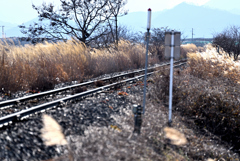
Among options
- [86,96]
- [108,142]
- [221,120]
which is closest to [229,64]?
[221,120]

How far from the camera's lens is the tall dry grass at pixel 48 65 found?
8633 mm

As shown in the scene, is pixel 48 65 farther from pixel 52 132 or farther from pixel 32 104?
pixel 52 132

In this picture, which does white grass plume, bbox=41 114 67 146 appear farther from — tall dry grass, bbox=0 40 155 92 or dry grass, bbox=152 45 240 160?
tall dry grass, bbox=0 40 155 92

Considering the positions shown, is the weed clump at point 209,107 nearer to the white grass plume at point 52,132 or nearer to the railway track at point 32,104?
the railway track at point 32,104

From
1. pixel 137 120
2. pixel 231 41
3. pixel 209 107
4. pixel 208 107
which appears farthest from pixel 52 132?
pixel 231 41

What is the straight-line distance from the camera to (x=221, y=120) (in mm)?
7168

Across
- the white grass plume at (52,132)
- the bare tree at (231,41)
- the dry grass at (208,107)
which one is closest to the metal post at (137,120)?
the white grass plume at (52,132)

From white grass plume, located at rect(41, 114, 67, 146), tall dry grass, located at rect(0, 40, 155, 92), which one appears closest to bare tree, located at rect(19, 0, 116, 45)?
tall dry grass, located at rect(0, 40, 155, 92)

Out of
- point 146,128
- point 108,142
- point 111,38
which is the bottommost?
point 146,128

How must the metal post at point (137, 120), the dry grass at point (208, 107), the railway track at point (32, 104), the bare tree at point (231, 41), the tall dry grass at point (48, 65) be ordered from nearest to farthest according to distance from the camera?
the metal post at point (137, 120), the railway track at point (32, 104), the dry grass at point (208, 107), the tall dry grass at point (48, 65), the bare tree at point (231, 41)

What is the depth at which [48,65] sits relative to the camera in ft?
32.6

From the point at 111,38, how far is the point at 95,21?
2876 millimetres

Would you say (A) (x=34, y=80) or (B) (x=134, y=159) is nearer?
(B) (x=134, y=159)

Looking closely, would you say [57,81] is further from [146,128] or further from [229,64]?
[229,64]
